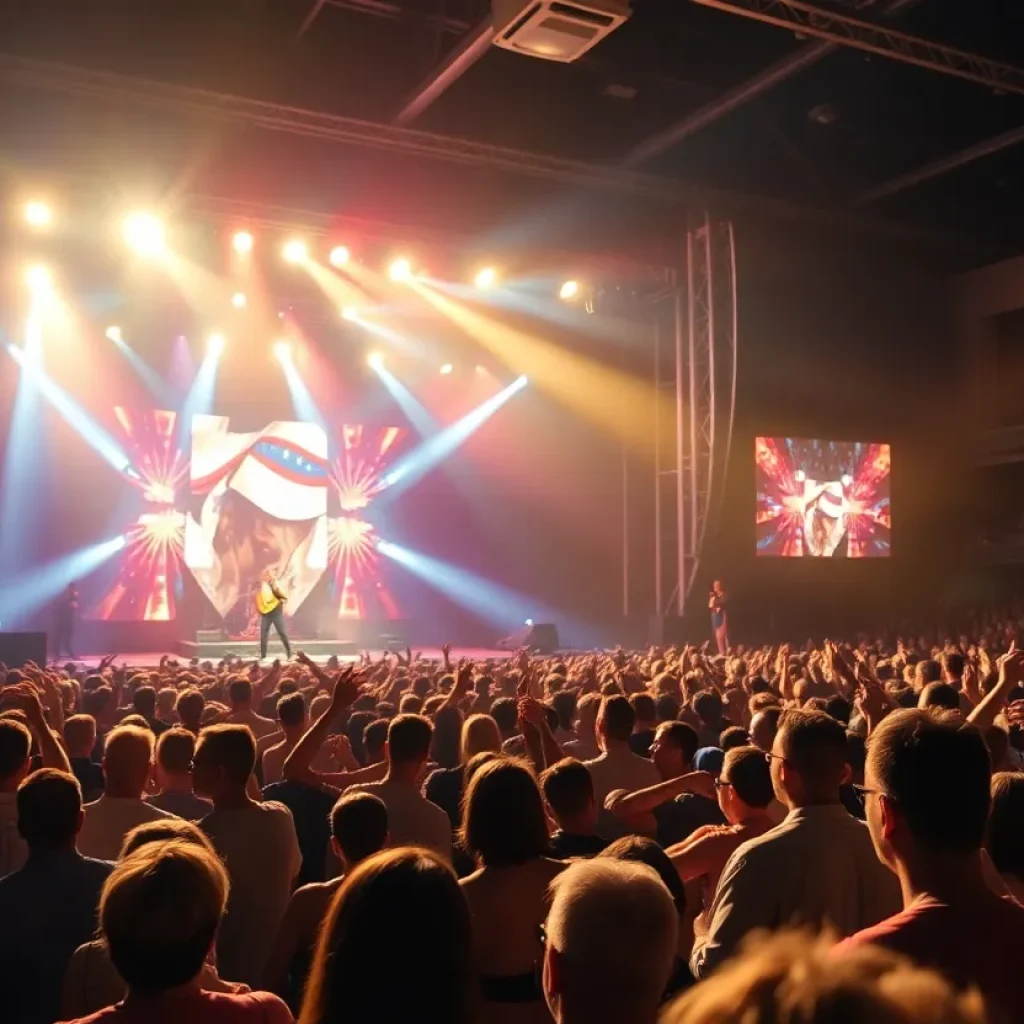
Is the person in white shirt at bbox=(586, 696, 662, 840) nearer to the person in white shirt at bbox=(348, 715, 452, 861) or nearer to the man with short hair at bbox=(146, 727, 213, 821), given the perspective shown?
the person in white shirt at bbox=(348, 715, 452, 861)

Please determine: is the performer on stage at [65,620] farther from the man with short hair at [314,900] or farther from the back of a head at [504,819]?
the back of a head at [504,819]

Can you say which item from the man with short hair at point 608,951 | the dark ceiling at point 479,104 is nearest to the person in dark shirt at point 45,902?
the man with short hair at point 608,951

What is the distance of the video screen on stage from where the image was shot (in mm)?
18938

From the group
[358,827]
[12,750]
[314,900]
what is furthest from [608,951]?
[12,750]

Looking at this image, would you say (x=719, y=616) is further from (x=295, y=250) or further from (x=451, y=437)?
(x=295, y=250)

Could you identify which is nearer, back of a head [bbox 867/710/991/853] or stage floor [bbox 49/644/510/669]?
back of a head [bbox 867/710/991/853]

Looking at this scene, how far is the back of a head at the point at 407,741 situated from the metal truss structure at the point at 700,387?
14.0m

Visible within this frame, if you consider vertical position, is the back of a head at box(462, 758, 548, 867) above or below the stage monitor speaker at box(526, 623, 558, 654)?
above

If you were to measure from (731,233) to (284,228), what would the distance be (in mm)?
7140

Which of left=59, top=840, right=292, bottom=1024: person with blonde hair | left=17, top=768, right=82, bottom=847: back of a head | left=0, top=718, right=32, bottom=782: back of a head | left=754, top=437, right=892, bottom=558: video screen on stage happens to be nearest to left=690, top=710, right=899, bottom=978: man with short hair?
left=59, top=840, right=292, bottom=1024: person with blonde hair

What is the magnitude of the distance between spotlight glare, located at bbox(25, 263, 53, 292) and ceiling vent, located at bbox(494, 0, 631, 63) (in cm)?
982

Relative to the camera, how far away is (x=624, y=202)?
54.3ft

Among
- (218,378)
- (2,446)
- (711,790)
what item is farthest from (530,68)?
(711,790)

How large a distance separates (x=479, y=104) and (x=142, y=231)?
4739mm
